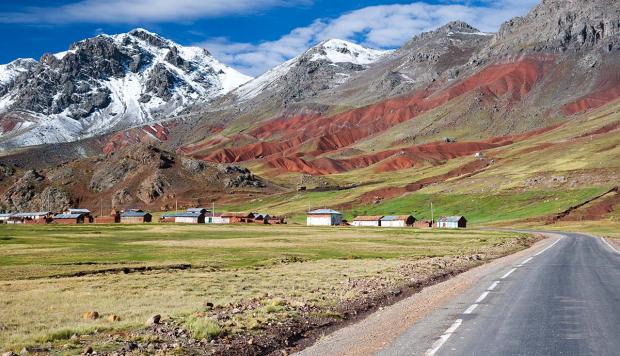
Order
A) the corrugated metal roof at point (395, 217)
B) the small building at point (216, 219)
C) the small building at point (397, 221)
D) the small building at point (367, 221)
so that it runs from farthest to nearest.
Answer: the small building at point (216, 219)
the small building at point (367, 221)
the corrugated metal roof at point (395, 217)
the small building at point (397, 221)

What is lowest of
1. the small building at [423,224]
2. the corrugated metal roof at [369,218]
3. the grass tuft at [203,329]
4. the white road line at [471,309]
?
the grass tuft at [203,329]

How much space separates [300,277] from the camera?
39.6m

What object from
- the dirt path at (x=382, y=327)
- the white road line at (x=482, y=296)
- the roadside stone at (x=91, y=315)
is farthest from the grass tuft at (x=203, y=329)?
the white road line at (x=482, y=296)

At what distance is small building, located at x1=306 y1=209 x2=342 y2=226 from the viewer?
180 m

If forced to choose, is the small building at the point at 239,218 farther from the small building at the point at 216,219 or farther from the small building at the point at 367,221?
the small building at the point at 367,221

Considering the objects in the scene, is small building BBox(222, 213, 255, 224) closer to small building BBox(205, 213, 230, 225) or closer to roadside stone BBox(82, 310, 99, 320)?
small building BBox(205, 213, 230, 225)

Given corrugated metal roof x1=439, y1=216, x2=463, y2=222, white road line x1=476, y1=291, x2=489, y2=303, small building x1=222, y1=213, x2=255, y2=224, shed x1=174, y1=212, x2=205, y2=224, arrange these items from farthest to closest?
shed x1=174, y1=212, x2=205, y2=224 < small building x1=222, y1=213, x2=255, y2=224 < corrugated metal roof x1=439, y1=216, x2=463, y2=222 < white road line x1=476, y1=291, x2=489, y2=303

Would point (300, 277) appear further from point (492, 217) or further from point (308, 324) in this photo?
point (492, 217)

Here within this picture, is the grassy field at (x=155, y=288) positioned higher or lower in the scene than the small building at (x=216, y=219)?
lower

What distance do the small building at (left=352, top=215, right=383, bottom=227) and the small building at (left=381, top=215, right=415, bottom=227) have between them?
154 centimetres

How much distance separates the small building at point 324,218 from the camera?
179875mm

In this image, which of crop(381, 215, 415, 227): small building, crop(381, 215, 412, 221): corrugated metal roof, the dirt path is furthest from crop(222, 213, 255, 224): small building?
the dirt path

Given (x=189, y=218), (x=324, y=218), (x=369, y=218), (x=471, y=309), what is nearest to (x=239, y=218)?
(x=189, y=218)

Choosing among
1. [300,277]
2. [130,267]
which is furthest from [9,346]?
[130,267]
